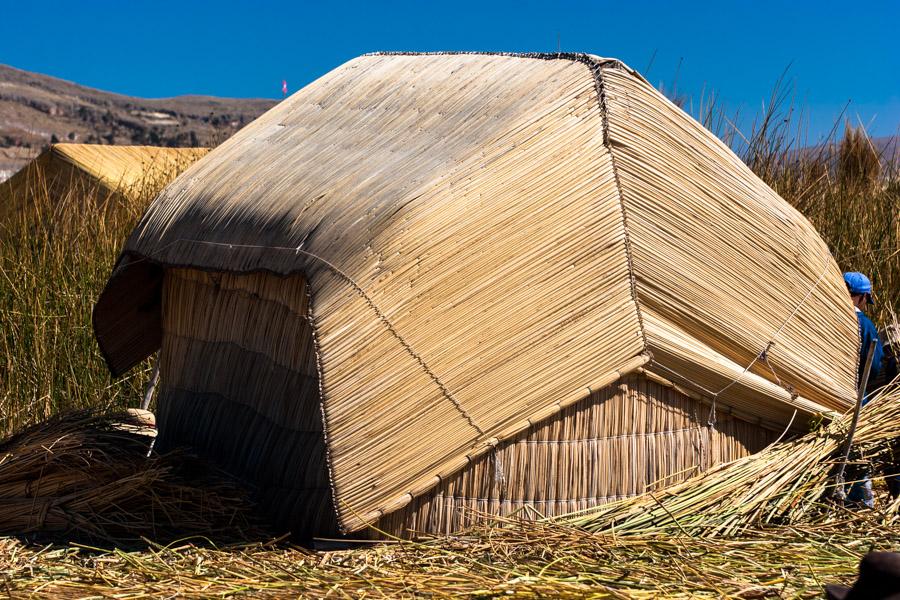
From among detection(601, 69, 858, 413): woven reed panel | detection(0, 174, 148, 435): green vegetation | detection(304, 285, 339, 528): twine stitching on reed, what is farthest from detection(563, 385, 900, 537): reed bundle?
detection(0, 174, 148, 435): green vegetation

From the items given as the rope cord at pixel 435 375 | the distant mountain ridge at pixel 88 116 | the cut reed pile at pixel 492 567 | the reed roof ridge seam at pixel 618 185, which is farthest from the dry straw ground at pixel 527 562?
the distant mountain ridge at pixel 88 116

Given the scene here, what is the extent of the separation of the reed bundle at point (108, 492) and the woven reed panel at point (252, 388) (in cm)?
14

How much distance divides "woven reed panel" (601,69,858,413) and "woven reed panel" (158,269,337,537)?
1.09 meters

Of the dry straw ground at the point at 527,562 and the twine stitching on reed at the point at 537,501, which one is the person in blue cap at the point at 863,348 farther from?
the twine stitching on reed at the point at 537,501

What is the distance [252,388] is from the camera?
3846mm

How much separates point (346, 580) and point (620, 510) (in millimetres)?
927

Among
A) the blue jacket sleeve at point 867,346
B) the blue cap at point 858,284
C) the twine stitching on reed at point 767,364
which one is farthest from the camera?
the blue cap at point 858,284

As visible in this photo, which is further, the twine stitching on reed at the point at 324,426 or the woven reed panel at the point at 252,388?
the woven reed panel at the point at 252,388

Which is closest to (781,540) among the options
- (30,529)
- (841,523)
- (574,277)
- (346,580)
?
(841,523)

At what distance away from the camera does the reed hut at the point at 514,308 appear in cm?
318

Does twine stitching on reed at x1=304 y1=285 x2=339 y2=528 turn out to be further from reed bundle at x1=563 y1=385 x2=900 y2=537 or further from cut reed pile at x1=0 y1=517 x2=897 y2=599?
reed bundle at x1=563 y1=385 x2=900 y2=537

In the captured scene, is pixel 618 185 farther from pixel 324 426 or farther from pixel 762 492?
pixel 324 426

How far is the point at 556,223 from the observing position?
10.8 feet

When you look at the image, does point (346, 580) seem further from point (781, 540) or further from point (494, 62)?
point (494, 62)
